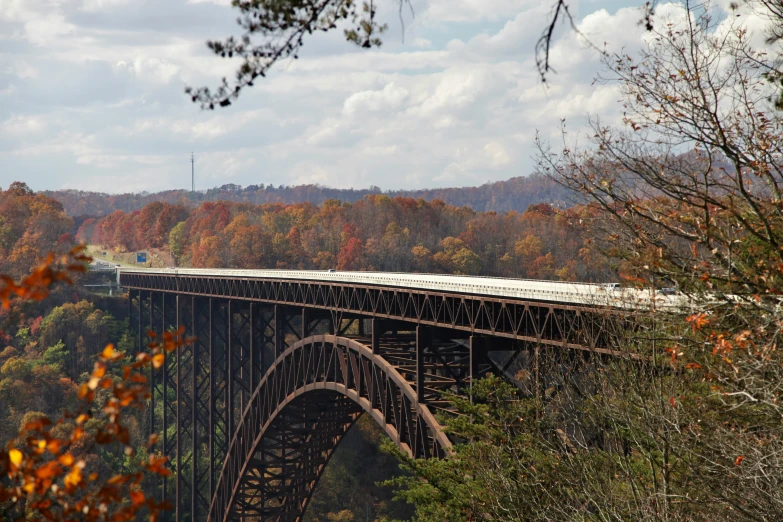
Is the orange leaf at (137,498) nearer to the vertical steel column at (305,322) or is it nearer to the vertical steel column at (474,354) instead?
the vertical steel column at (474,354)

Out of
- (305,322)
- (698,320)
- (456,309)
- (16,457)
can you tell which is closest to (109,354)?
(16,457)

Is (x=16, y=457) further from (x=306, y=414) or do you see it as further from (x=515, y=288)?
(x=306, y=414)

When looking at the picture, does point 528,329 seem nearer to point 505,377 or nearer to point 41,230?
point 505,377

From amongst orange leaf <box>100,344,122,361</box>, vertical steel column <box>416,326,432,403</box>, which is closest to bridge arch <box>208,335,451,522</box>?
vertical steel column <box>416,326,432,403</box>

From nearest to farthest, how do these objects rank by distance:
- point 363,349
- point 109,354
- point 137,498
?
point 137,498
point 109,354
point 363,349

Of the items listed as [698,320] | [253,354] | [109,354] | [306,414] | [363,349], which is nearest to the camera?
[109,354]

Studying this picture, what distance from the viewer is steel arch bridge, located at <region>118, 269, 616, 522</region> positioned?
2038cm

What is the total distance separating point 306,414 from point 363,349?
11.7 metres

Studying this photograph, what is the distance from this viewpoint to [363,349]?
28328mm

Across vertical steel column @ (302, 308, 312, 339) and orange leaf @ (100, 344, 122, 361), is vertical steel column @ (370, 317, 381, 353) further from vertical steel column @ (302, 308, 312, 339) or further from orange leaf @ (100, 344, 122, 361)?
orange leaf @ (100, 344, 122, 361)

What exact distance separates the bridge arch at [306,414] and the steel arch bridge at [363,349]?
7cm

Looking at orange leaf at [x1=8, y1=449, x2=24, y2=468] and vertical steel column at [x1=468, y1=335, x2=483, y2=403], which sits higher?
orange leaf at [x1=8, y1=449, x2=24, y2=468]

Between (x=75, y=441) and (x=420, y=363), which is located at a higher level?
(x=75, y=441)

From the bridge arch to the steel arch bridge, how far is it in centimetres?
7
